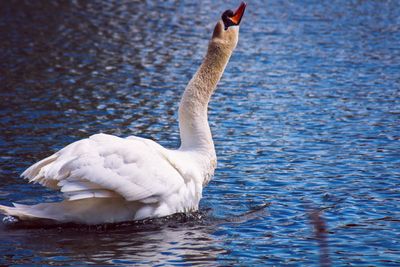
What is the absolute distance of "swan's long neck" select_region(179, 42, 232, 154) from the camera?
10.9 m

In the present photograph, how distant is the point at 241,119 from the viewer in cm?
1652

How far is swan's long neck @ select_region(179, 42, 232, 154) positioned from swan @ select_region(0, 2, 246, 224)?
6.7 inches

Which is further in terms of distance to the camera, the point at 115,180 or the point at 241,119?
the point at 241,119

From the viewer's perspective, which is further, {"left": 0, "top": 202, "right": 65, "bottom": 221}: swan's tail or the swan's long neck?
the swan's long neck

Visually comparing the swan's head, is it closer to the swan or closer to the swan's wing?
the swan

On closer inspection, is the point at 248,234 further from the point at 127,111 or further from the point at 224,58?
the point at 127,111

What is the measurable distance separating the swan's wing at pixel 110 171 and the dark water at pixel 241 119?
0.56 metres

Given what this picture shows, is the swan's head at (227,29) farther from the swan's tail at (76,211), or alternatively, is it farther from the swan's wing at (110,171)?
the swan's tail at (76,211)

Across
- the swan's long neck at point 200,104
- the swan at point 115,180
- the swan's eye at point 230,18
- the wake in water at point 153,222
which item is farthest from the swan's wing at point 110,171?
the swan's eye at point 230,18

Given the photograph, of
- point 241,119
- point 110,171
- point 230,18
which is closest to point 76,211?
point 110,171

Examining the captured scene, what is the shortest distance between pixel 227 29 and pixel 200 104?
1.03 m

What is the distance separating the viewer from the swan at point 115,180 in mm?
9617

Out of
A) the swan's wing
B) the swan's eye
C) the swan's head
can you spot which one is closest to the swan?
the swan's wing

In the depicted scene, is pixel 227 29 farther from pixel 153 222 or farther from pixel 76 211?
pixel 76 211
